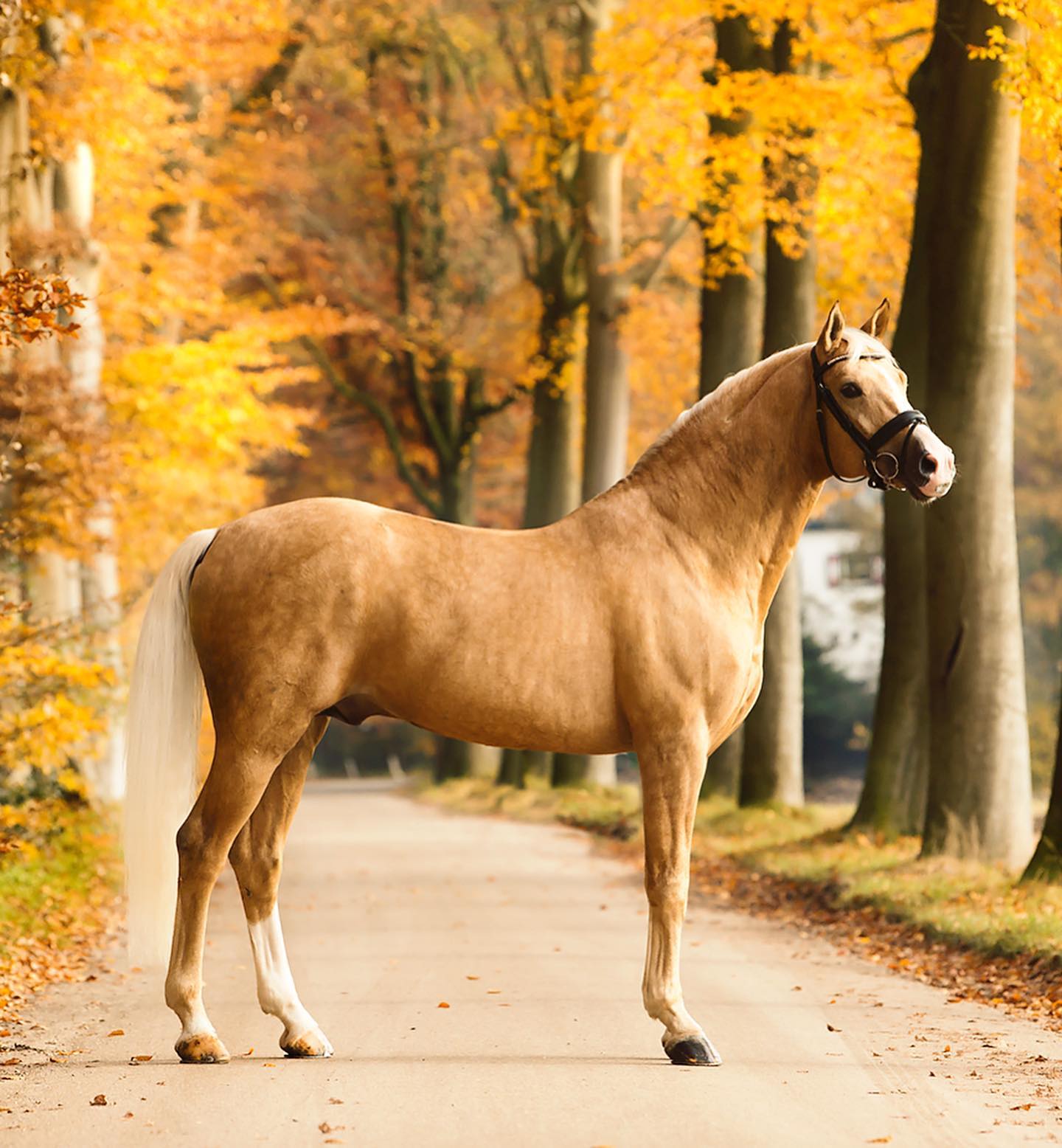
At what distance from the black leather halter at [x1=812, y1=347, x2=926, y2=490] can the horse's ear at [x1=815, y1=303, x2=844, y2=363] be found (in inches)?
1.1

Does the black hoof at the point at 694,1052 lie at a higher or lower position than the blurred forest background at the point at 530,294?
lower

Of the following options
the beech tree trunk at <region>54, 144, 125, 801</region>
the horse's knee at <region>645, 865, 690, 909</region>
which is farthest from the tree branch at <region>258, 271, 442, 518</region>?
the horse's knee at <region>645, 865, 690, 909</region>

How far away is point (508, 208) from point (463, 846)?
1388 cm

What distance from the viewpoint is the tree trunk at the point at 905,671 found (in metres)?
14.0

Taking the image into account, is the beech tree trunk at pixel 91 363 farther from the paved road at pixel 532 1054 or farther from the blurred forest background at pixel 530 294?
the paved road at pixel 532 1054

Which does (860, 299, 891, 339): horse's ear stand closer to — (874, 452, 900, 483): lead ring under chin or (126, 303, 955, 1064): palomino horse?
(126, 303, 955, 1064): palomino horse

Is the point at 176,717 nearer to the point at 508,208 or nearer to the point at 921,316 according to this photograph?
the point at 921,316

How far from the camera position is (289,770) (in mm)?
7008

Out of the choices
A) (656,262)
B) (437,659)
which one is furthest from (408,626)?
(656,262)

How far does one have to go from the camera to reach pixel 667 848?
669 centimetres

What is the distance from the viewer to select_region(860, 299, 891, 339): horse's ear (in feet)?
22.7

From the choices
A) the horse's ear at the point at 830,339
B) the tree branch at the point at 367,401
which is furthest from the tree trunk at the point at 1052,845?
the tree branch at the point at 367,401

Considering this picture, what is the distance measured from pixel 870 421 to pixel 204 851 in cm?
313

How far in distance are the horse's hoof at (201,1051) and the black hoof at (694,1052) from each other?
1.75 meters
